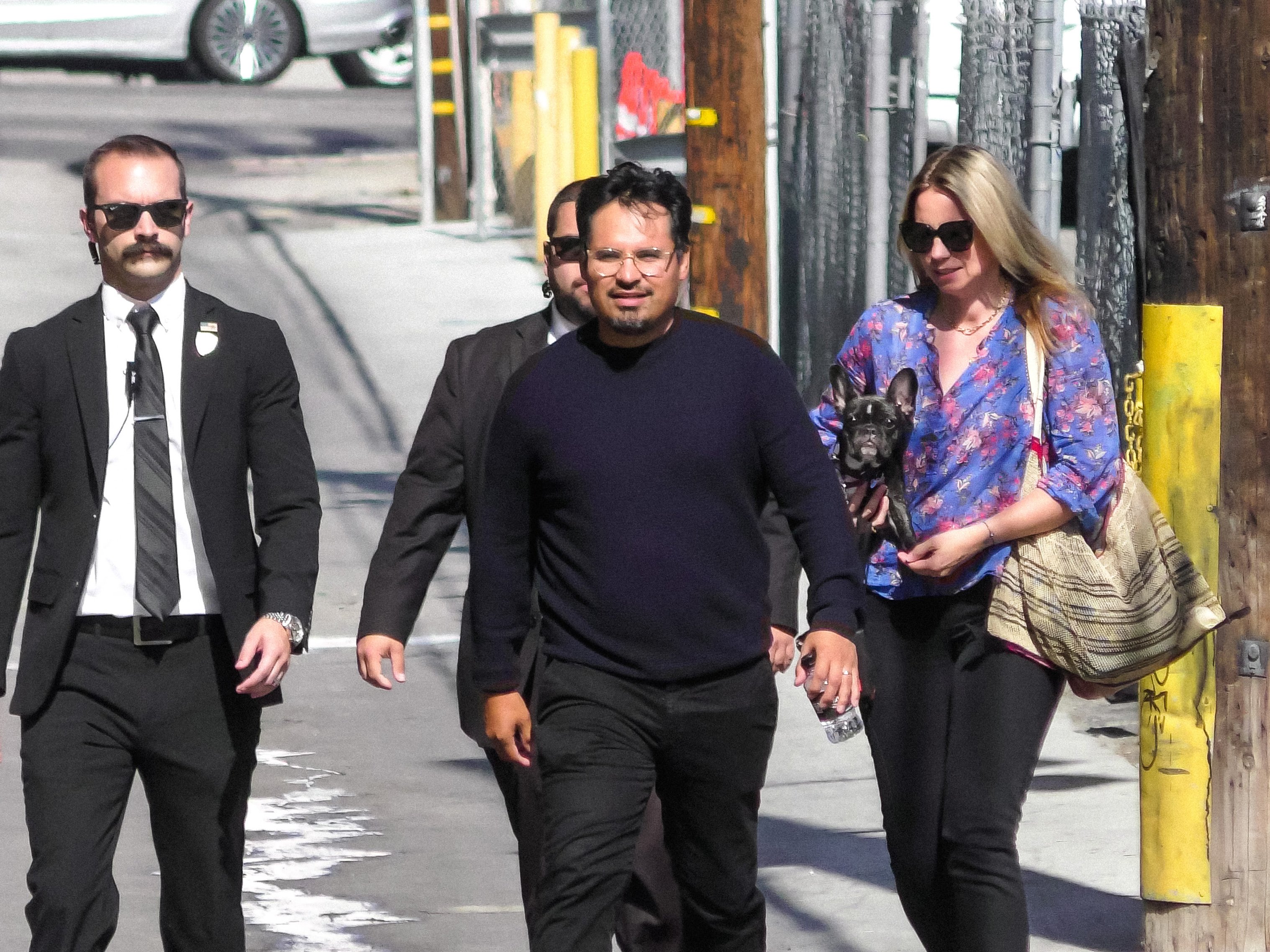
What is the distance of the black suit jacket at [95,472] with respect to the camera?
441 centimetres

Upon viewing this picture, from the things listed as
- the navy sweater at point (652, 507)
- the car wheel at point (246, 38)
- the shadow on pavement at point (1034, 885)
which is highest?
the car wheel at point (246, 38)

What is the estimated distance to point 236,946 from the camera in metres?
4.58

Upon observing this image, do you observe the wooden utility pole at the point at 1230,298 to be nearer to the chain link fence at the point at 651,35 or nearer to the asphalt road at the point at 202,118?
the chain link fence at the point at 651,35

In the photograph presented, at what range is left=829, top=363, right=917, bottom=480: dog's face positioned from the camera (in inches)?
185

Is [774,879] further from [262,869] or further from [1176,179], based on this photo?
[1176,179]

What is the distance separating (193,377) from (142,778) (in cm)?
80

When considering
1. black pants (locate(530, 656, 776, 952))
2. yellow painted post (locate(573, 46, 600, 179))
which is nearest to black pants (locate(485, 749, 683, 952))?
black pants (locate(530, 656, 776, 952))

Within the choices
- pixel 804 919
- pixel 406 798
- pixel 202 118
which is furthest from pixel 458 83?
pixel 804 919

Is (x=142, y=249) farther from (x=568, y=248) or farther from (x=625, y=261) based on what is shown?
(x=625, y=261)

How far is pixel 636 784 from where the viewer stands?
14.1 ft

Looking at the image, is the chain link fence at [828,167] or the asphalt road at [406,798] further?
the chain link fence at [828,167]

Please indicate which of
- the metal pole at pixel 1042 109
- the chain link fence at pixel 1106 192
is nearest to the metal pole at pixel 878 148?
the chain link fence at pixel 1106 192

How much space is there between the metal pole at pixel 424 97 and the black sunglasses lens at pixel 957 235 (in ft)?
46.3

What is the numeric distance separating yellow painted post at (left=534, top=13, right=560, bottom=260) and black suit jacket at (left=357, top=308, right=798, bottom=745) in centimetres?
1121
